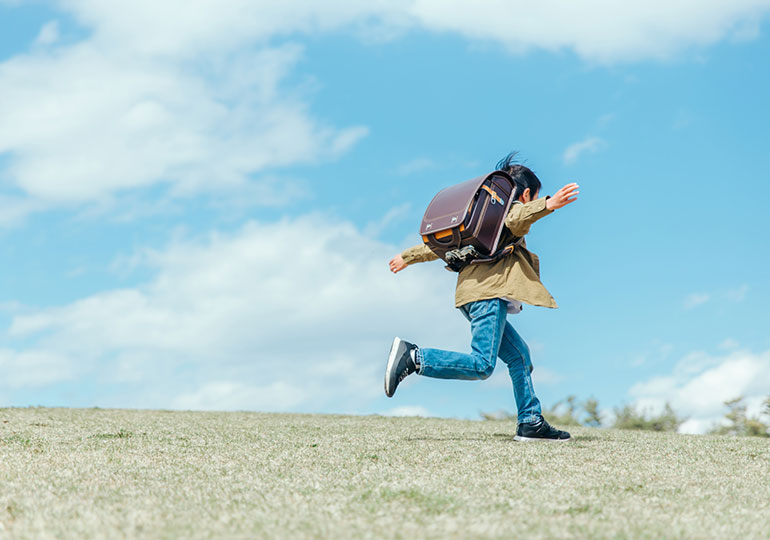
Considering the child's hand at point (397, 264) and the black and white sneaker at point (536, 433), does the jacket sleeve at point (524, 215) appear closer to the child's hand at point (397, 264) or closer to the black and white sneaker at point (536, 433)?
the child's hand at point (397, 264)

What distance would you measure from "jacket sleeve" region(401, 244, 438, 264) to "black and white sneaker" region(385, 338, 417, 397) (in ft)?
4.03

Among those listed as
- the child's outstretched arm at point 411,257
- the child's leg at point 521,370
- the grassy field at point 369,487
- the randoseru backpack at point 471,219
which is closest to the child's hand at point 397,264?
the child's outstretched arm at point 411,257

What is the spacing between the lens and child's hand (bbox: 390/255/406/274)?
6.98 metres

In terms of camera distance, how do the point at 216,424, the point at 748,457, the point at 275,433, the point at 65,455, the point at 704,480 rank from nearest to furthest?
the point at 704,480, the point at 65,455, the point at 748,457, the point at 275,433, the point at 216,424

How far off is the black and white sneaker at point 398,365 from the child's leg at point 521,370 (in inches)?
42.5

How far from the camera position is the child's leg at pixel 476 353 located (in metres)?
5.82

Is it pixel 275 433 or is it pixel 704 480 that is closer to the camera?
pixel 704 480

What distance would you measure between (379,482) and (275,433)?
10.2ft

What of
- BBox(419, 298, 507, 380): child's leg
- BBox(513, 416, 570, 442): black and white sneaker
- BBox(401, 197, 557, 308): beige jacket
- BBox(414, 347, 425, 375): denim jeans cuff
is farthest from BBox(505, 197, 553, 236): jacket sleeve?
BBox(513, 416, 570, 442): black and white sneaker

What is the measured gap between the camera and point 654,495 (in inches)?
153

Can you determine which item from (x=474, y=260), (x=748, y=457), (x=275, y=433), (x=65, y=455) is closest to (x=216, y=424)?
(x=275, y=433)

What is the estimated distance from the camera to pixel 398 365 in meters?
5.75

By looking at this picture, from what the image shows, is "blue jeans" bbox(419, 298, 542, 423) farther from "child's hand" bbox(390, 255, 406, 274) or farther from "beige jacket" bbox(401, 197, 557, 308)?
"child's hand" bbox(390, 255, 406, 274)

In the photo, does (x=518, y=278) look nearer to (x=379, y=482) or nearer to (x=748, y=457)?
(x=748, y=457)
